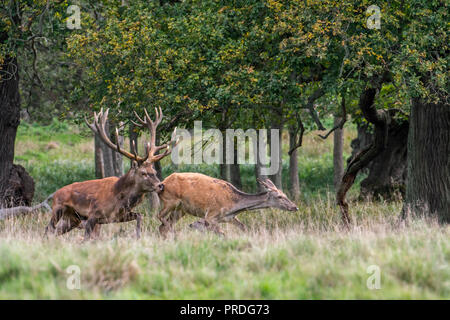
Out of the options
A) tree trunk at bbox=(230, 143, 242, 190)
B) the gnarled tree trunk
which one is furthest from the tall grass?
tree trunk at bbox=(230, 143, 242, 190)

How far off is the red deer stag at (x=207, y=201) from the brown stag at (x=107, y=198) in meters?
0.93

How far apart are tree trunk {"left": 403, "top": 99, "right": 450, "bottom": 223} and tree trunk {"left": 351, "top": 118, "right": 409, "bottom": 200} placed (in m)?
5.89

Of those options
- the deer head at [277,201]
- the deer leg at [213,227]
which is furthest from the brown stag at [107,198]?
the deer head at [277,201]

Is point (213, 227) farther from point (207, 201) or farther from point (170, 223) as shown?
point (170, 223)

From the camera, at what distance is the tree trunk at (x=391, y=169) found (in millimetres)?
18219

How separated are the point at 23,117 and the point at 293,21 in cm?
2586

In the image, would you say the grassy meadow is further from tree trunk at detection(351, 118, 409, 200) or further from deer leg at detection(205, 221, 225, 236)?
tree trunk at detection(351, 118, 409, 200)

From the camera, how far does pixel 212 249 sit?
838 centimetres

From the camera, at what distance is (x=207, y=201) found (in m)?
11.4
